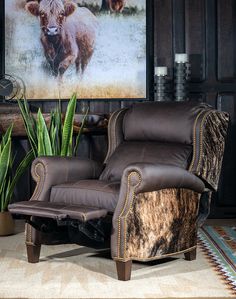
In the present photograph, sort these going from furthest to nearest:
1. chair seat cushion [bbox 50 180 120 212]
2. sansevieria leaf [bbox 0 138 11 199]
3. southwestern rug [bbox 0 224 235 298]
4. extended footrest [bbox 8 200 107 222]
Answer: sansevieria leaf [bbox 0 138 11 199] < chair seat cushion [bbox 50 180 120 212] < extended footrest [bbox 8 200 107 222] < southwestern rug [bbox 0 224 235 298]

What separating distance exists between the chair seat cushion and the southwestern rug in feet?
1.12

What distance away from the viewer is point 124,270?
312cm

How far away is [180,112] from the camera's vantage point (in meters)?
3.80

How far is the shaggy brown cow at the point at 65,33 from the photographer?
5246 mm

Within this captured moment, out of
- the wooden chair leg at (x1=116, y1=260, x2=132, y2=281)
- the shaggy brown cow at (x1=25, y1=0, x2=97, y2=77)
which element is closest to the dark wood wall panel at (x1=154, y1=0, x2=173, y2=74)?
the shaggy brown cow at (x1=25, y1=0, x2=97, y2=77)

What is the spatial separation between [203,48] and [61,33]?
3.93ft

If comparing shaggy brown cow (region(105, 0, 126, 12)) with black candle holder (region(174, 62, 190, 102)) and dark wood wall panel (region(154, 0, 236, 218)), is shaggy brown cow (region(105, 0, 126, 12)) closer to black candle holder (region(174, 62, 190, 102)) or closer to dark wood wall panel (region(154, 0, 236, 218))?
dark wood wall panel (region(154, 0, 236, 218))

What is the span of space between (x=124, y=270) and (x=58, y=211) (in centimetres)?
44

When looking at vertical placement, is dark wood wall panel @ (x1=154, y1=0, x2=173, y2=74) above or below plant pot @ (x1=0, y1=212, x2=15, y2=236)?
above

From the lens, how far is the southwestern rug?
2.89 meters

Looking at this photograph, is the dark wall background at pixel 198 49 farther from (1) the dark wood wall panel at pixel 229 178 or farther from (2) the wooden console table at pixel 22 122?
(2) the wooden console table at pixel 22 122

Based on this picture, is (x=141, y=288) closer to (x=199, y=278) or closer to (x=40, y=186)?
(x=199, y=278)

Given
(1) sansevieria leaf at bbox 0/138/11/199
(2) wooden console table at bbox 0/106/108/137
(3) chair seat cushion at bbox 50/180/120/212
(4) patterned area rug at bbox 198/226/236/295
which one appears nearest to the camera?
(4) patterned area rug at bbox 198/226/236/295

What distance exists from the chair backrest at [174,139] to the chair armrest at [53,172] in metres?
0.17
